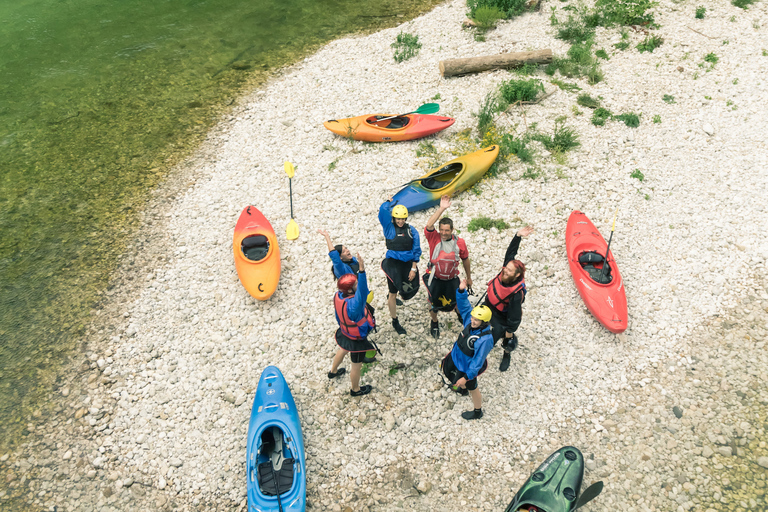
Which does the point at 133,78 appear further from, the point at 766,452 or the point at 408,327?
the point at 766,452

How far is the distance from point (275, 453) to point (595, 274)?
4608mm

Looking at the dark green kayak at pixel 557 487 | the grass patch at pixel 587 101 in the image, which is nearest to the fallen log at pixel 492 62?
the grass patch at pixel 587 101

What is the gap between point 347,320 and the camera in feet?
15.1

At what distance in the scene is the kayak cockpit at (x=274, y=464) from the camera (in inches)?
176

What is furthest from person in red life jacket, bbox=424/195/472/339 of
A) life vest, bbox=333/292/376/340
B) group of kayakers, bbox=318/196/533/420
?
life vest, bbox=333/292/376/340

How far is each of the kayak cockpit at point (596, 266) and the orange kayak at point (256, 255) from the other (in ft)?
14.1

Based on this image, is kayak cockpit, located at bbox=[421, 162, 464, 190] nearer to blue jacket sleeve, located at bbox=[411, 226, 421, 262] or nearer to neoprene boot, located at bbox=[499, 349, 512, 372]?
blue jacket sleeve, located at bbox=[411, 226, 421, 262]

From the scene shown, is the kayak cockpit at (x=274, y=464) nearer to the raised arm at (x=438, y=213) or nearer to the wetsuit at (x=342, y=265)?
the wetsuit at (x=342, y=265)

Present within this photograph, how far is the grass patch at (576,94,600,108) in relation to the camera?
8.78m

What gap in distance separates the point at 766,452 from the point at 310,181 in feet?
23.7

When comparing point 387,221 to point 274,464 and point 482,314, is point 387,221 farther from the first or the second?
point 274,464

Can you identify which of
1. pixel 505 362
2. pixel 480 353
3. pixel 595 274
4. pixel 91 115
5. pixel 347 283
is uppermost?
pixel 347 283

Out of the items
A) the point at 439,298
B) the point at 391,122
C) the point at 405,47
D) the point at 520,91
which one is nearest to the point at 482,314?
the point at 439,298

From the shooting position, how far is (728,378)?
534cm
